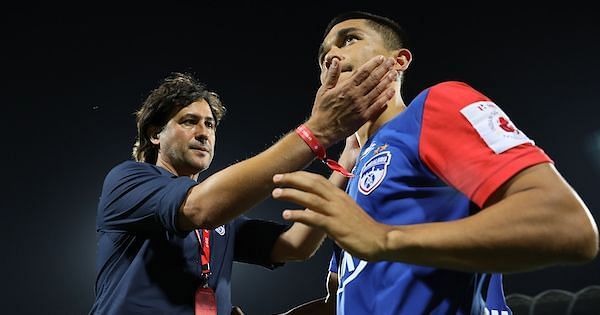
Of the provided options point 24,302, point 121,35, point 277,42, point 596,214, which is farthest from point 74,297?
point 596,214

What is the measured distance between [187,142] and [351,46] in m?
1.35

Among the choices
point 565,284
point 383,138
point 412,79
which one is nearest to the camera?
point 383,138

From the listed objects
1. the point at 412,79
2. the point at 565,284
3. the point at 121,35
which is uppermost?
the point at 121,35

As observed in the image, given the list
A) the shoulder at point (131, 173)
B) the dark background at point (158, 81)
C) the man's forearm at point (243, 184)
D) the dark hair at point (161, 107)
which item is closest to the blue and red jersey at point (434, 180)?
the man's forearm at point (243, 184)

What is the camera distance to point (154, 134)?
128 inches

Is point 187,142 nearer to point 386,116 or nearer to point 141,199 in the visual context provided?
point 141,199

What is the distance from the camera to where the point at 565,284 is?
26.6ft

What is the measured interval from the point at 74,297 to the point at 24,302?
0.67m

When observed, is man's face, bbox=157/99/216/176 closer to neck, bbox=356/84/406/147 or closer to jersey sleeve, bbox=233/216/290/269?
jersey sleeve, bbox=233/216/290/269

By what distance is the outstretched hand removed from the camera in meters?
1.10

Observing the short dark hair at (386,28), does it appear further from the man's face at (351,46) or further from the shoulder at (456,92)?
the shoulder at (456,92)

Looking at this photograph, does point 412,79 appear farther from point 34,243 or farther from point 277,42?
point 34,243

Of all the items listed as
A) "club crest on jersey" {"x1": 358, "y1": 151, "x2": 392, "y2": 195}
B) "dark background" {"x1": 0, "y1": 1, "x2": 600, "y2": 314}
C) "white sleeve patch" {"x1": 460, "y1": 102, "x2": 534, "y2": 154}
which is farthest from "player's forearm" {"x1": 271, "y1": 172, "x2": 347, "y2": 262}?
"dark background" {"x1": 0, "y1": 1, "x2": 600, "y2": 314}

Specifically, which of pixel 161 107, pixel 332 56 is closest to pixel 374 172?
pixel 332 56
